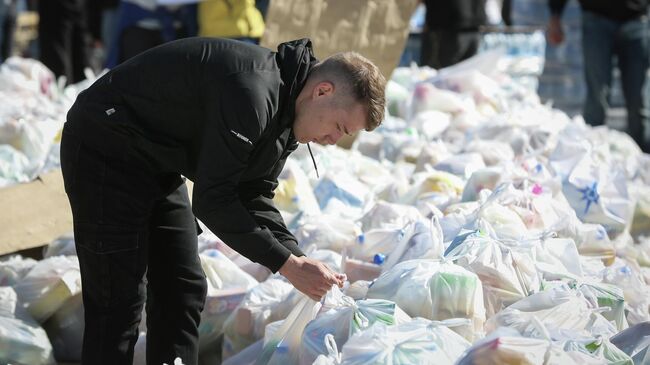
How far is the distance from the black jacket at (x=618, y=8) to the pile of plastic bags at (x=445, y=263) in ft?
4.83

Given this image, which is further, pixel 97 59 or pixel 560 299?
pixel 97 59

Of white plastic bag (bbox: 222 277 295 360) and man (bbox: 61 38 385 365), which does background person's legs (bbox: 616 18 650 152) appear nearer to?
white plastic bag (bbox: 222 277 295 360)

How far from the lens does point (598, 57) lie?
6.72m

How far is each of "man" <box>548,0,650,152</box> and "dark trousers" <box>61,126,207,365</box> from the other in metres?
4.53

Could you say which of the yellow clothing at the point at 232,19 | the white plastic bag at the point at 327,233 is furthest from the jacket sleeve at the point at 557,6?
the white plastic bag at the point at 327,233

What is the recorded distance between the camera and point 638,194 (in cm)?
456

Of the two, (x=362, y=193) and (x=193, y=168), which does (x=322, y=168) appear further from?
(x=193, y=168)

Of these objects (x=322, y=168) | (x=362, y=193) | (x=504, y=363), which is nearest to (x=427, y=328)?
(x=504, y=363)

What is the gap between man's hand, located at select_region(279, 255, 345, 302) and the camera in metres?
2.43

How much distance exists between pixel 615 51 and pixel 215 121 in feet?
16.4

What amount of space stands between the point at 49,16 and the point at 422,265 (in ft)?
19.2

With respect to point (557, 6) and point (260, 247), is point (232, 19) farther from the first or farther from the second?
point (260, 247)

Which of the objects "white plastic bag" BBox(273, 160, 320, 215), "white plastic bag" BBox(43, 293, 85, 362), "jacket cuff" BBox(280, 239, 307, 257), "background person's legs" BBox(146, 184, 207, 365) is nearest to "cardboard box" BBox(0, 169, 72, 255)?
"white plastic bag" BBox(43, 293, 85, 362)

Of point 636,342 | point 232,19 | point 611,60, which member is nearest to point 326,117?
point 636,342
